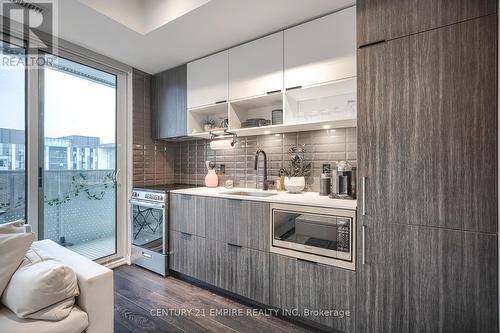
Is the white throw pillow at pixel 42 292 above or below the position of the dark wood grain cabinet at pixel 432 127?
below

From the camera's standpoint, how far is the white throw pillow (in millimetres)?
1000

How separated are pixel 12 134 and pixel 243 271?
7.61ft

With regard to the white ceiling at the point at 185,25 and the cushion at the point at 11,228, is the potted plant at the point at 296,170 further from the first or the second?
A: the cushion at the point at 11,228

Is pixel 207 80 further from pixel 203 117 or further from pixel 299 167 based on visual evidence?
pixel 299 167

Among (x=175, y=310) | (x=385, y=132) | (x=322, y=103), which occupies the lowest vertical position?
(x=175, y=310)

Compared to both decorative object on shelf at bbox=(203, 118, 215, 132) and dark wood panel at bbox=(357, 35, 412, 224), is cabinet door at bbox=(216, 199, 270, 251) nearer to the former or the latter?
dark wood panel at bbox=(357, 35, 412, 224)

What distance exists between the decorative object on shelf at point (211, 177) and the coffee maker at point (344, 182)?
139 cm

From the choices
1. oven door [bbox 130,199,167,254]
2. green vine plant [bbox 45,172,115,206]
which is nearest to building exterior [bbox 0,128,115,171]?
green vine plant [bbox 45,172,115,206]

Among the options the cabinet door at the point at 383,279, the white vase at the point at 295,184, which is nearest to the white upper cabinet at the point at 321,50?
the white vase at the point at 295,184

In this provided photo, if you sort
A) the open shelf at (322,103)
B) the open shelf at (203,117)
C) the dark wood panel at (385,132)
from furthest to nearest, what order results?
1. the open shelf at (203,117)
2. the open shelf at (322,103)
3. the dark wood panel at (385,132)

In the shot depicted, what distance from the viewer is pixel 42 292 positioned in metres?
1.00

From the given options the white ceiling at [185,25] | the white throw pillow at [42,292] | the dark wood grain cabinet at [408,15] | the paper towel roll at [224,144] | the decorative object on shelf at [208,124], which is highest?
the white ceiling at [185,25]

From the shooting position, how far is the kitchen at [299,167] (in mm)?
1249

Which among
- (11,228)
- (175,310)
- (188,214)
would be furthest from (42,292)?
(188,214)
